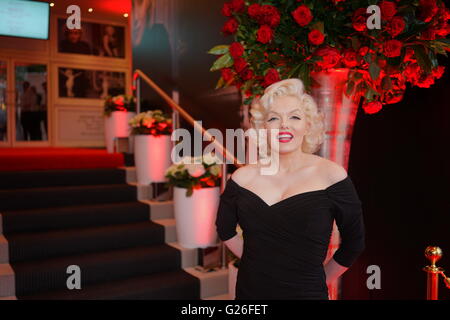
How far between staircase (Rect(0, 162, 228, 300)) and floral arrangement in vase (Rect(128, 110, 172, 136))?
1.88ft

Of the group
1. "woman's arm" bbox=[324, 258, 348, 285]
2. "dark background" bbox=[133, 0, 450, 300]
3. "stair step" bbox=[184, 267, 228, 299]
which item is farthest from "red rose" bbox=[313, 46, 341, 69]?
"stair step" bbox=[184, 267, 228, 299]

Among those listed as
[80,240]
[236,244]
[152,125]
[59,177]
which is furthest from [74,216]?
[236,244]

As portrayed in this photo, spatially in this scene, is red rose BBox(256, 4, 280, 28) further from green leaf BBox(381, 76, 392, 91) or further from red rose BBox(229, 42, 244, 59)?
green leaf BBox(381, 76, 392, 91)

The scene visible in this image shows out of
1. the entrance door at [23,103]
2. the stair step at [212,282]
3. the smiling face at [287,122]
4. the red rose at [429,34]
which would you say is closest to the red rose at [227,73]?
the smiling face at [287,122]

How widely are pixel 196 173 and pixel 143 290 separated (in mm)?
959

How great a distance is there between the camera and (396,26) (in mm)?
1332

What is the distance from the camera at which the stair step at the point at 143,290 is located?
2.93 meters

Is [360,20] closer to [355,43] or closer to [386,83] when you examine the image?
[355,43]

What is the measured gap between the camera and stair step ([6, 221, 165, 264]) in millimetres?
3271

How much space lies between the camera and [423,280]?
7.13ft

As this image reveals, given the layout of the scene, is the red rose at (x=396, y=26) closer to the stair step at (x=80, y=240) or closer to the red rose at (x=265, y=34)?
the red rose at (x=265, y=34)

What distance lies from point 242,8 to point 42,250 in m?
2.57

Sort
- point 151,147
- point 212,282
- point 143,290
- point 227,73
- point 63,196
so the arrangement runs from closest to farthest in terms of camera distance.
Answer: point 227,73 < point 143,290 < point 212,282 < point 63,196 < point 151,147
